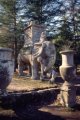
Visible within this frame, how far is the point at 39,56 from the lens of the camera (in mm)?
13258

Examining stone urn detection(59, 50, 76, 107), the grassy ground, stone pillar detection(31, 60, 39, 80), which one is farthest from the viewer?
stone pillar detection(31, 60, 39, 80)

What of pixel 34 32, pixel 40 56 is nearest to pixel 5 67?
pixel 40 56

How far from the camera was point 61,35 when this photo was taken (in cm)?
2122

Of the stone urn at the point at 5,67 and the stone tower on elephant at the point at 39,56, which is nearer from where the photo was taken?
the stone urn at the point at 5,67

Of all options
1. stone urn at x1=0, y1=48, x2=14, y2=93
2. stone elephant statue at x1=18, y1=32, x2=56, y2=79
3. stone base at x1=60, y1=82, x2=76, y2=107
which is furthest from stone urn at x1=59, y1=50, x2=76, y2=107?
stone elephant statue at x1=18, y1=32, x2=56, y2=79

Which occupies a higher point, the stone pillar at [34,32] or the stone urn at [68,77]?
the stone pillar at [34,32]

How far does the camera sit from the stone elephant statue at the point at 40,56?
12.9 m

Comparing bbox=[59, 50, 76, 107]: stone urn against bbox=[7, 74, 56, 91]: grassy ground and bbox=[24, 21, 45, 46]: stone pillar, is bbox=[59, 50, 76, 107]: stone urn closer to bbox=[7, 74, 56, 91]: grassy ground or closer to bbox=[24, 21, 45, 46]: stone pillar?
bbox=[7, 74, 56, 91]: grassy ground

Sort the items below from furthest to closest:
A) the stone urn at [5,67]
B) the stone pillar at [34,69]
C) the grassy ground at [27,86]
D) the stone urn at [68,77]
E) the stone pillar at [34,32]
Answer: the stone pillar at [34,32], the stone pillar at [34,69], the grassy ground at [27,86], the stone urn at [68,77], the stone urn at [5,67]

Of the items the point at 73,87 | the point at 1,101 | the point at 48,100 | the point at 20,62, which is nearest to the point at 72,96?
the point at 73,87

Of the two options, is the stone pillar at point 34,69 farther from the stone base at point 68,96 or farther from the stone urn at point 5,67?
the stone urn at point 5,67

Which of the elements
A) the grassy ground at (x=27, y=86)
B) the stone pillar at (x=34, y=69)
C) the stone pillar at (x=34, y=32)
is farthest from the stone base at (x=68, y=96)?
the stone pillar at (x=34, y=32)

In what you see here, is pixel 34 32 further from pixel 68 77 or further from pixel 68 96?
pixel 68 96

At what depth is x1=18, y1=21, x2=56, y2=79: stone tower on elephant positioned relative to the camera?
12.9m
